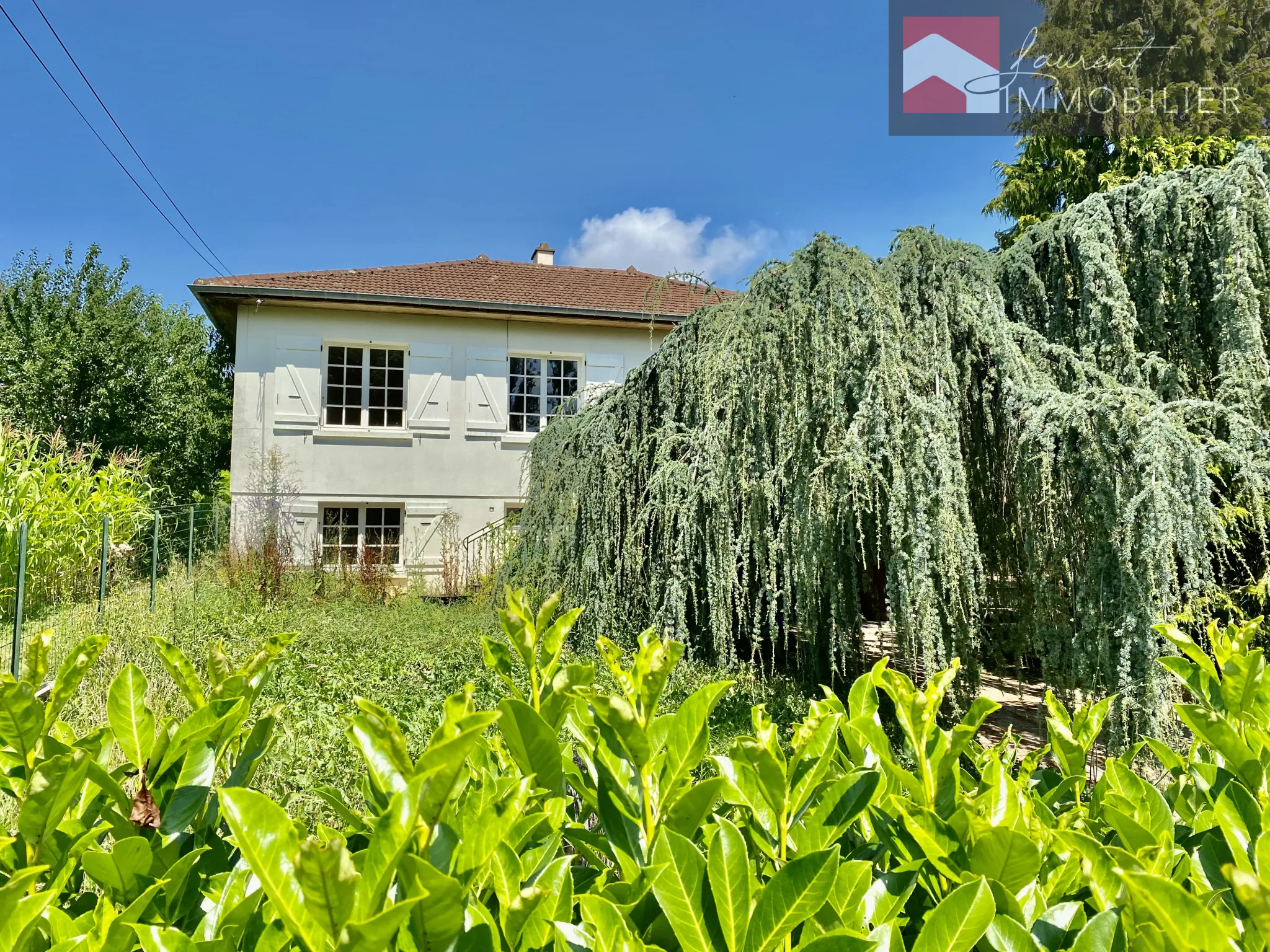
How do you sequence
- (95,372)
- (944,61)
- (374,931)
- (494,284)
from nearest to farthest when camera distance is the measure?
(374,931) < (944,61) < (494,284) < (95,372)

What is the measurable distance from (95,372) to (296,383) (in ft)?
23.6

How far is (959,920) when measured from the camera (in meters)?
0.71

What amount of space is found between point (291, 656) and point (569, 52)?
7.07 meters

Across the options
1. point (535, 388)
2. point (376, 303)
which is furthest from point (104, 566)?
point (535, 388)

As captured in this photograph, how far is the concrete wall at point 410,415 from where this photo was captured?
460 inches

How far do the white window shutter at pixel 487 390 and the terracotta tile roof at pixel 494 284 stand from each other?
0.94 metres

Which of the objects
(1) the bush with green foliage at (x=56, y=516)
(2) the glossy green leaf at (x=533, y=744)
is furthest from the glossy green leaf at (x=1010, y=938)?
(1) the bush with green foliage at (x=56, y=516)

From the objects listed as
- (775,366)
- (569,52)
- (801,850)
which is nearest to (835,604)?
(775,366)

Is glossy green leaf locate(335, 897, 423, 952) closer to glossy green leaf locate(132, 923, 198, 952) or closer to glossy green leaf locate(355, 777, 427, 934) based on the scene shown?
glossy green leaf locate(355, 777, 427, 934)

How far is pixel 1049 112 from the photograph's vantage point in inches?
554

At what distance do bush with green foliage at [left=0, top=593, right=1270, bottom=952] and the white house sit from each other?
33.7 feet

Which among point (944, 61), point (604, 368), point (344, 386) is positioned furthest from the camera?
point (604, 368)

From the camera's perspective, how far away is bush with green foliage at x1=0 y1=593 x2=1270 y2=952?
0.64m

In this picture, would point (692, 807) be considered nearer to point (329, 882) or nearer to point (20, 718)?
point (329, 882)
